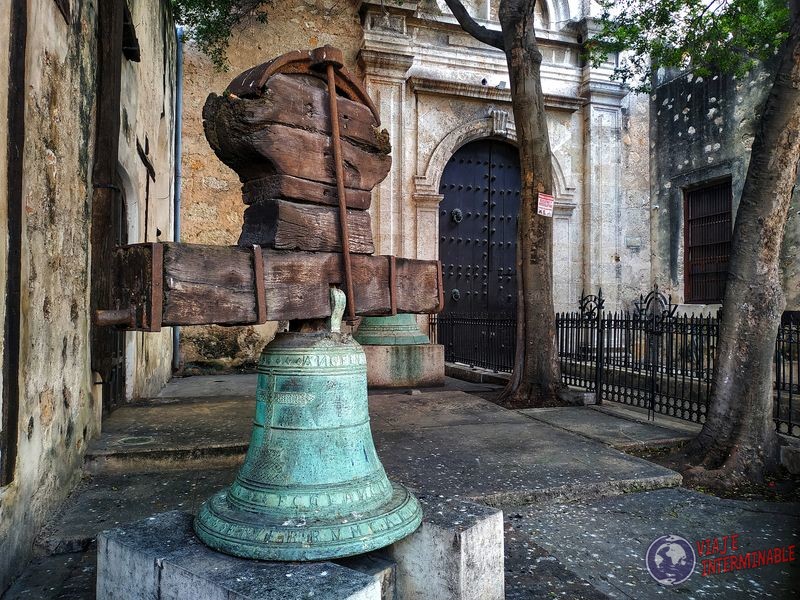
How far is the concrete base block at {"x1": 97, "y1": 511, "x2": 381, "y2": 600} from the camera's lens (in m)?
1.60

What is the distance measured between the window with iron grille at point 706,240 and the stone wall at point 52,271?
10.7 metres

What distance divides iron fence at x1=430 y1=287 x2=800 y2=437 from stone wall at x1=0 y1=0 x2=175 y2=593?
4548 millimetres

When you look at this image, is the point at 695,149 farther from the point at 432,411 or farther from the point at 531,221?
the point at 432,411

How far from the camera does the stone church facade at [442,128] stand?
9.30 metres

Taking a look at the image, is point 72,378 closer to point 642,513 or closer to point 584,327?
point 642,513

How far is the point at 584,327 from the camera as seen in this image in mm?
6980

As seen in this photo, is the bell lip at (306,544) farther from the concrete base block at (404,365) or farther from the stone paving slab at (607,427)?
the concrete base block at (404,365)

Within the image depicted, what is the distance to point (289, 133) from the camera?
202 centimetres

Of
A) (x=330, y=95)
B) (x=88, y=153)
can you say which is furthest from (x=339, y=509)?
(x=88, y=153)

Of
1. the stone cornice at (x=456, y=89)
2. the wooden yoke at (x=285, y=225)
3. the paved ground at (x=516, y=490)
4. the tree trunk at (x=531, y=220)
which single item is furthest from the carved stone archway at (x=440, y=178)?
the wooden yoke at (x=285, y=225)

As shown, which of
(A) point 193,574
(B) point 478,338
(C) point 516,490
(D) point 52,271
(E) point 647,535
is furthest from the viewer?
(B) point 478,338

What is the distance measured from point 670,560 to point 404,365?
4.66m

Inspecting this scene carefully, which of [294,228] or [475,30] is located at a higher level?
[475,30]

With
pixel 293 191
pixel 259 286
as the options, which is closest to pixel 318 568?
pixel 259 286
